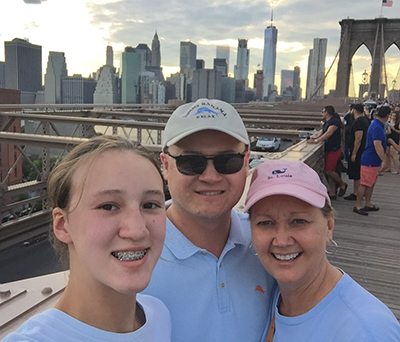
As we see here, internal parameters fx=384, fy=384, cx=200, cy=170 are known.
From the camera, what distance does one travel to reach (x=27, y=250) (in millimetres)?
10734

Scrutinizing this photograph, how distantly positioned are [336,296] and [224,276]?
16.3 inches

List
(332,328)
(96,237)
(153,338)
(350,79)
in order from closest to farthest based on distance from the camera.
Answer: (96,237), (153,338), (332,328), (350,79)

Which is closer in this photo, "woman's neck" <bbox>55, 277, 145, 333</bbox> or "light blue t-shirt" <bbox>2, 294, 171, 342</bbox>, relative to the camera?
"light blue t-shirt" <bbox>2, 294, 171, 342</bbox>

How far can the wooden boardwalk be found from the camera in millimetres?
3891

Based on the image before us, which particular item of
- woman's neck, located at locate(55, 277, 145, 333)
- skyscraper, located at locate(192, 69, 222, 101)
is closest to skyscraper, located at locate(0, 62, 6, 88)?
skyscraper, located at locate(192, 69, 222, 101)

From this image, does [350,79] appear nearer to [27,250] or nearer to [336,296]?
[27,250]

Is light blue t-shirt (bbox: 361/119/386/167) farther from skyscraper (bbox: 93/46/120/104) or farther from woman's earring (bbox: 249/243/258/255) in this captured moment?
skyscraper (bbox: 93/46/120/104)

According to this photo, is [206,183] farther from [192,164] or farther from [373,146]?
[373,146]

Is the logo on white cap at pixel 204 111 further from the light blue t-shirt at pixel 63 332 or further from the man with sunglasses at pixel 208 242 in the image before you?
the light blue t-shirt at pixel 63 332

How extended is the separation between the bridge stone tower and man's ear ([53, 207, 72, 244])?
6802 centimetres

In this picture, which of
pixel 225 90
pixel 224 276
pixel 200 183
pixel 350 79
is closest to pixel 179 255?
pixel 224 276

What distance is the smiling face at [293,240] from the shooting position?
4.72 ft

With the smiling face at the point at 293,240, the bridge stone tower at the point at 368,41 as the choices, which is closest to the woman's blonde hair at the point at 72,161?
the smiling face at the point at 293,240

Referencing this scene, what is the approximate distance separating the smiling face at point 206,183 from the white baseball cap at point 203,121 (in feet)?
0.16
